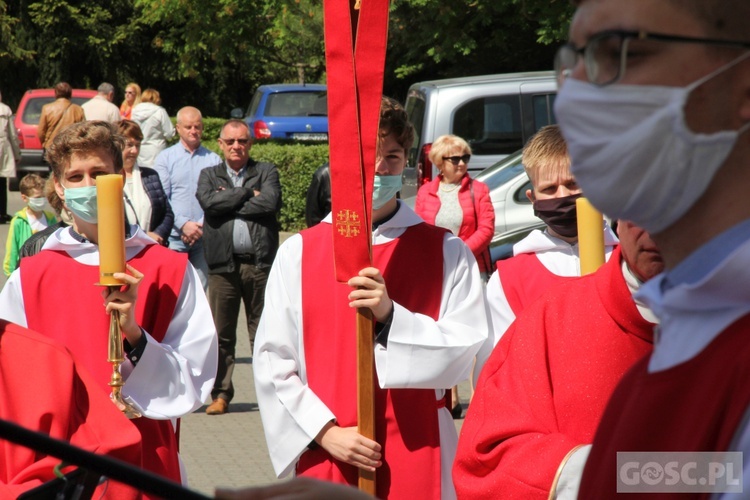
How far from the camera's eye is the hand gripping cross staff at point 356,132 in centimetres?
367

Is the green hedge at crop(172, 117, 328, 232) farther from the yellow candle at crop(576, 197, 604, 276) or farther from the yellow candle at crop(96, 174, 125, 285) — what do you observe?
the yellow candle at crop(576, 197, 604, 276)

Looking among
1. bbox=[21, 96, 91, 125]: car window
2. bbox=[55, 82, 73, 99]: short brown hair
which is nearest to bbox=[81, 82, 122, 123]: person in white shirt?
bbox=[55, 82, 73, 99]: short brown hair

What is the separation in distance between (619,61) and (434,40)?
20.1 meters

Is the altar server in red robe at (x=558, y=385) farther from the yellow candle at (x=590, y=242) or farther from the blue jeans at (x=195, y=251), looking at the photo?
the blue jeans at (x=195, y=251)

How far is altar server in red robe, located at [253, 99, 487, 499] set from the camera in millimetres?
3832

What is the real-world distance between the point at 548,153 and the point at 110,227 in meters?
1.60

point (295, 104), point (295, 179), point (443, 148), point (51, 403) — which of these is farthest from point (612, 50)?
point (295, 104)

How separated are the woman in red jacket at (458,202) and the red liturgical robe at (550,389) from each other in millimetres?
5867

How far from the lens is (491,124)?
12.6m

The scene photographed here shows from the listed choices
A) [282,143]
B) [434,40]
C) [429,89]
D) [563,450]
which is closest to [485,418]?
[563,450]

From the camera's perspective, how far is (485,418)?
9.54ft

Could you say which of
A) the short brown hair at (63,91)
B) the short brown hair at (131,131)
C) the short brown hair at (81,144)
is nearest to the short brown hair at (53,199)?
the short brown hair at (81,144)

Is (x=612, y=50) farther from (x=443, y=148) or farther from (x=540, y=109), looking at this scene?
(x=540, y=109)

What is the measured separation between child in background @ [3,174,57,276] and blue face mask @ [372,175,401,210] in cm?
437
